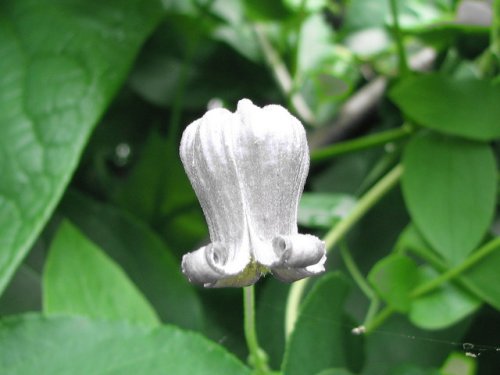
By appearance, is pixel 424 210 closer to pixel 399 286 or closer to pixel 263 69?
pixel 399 286

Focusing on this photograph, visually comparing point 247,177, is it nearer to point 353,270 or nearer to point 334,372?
point 334,372

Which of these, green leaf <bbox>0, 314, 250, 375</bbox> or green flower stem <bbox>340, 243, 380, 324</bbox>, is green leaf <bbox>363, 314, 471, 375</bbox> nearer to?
green flower stem <bbox>340, 243, 380, 324</bbox>

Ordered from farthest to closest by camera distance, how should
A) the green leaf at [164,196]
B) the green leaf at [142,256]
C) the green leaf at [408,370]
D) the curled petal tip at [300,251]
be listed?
the green leaf at [164,196], the green leaf at [142,256], the green leaf at [408,370], the curled petal tip at [300,251]

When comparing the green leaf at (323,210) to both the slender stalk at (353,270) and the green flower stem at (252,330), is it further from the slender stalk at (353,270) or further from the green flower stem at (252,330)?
the green flower stem at (252,330)

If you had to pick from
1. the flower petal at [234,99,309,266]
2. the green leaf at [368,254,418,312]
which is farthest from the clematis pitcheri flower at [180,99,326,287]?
the green leaf at [368,254,418,312]

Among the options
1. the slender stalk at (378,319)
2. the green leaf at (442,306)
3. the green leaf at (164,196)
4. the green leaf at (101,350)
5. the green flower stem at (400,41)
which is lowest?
the green leaf at (164,196)

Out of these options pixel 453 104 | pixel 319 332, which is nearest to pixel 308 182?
pixel 453 104

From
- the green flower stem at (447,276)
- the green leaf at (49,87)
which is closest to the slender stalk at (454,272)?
the green flower stem at (447,276)
